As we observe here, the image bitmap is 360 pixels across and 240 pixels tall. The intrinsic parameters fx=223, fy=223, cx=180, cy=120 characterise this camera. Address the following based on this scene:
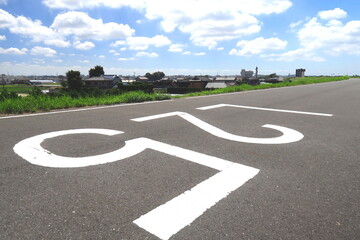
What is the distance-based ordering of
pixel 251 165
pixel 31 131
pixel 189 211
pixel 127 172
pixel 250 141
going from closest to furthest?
1. pixel 189 211
2. pixel 127 172
3. pixel 251 165
4. pixel 250 141
5. pixel 31 131

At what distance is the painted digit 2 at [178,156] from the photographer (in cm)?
172

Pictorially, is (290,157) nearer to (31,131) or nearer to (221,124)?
(221,124)

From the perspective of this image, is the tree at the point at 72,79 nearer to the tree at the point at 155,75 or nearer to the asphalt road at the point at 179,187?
the asphalt road at the point at 179,187

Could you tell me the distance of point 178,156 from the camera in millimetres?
3020

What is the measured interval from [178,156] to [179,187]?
81 centimetres

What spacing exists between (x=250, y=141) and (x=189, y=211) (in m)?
2.27

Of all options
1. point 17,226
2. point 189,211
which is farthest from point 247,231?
point 17,226

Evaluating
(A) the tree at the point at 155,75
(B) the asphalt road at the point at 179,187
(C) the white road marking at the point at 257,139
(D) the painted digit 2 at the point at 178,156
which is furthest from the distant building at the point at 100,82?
(D) the painted digit 2 at the point at 178,156

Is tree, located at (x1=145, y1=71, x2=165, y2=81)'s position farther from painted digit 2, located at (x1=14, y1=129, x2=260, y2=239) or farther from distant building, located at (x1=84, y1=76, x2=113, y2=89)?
painted digit 2, located at (x1=14, y1=129, x2=260, y2=239)

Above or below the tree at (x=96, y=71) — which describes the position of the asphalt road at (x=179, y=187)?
below

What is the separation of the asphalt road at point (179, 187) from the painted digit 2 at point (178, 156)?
12 mm

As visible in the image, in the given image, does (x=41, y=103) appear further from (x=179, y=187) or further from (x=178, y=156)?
(x=179, y=187)

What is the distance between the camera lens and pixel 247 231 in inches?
64.4

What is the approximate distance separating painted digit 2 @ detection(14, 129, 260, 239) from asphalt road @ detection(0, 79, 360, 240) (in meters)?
0.01
